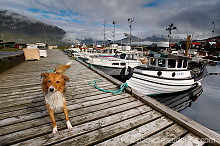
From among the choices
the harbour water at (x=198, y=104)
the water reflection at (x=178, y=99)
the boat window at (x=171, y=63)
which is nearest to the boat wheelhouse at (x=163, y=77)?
the boat window at (x=171, y=63)

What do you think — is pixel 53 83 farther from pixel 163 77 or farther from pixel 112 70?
pixel 112 70

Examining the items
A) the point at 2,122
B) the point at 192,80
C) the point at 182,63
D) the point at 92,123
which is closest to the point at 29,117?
the point at 2,122

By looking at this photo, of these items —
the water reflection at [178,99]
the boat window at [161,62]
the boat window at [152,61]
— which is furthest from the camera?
the boat window at [152,61]

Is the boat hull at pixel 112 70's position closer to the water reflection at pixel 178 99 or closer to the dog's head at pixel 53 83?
the water reflection at pixel 178 99

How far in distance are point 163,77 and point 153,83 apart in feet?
2.68

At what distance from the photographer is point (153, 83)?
7.68 m

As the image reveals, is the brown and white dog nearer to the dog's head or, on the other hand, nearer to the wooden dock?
the dog's head

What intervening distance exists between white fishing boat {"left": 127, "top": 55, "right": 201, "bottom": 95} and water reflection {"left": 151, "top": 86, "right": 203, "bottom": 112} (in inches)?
28.7

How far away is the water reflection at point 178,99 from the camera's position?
8.23 meters

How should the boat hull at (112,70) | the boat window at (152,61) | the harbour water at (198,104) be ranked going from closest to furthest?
1. the harbour water at (198,104)
2. the boat window at (152,61)
3. the boat hull at (112,70)

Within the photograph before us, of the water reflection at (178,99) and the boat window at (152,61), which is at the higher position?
the boat window at (152,61)

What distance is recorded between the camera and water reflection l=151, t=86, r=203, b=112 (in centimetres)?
823

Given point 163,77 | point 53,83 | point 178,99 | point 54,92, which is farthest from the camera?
point 178,99

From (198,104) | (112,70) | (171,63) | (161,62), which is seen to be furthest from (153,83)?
(112,70)
